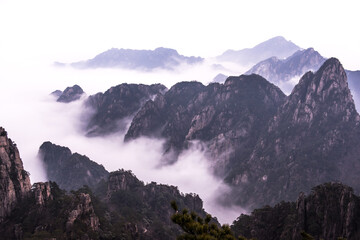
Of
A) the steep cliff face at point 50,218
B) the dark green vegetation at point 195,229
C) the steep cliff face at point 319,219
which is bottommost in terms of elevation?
the dark green vegetation at point 195,229

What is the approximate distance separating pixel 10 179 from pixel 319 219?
91.4m

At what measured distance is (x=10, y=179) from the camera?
9538 cm

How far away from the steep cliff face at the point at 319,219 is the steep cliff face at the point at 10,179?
72.5 m

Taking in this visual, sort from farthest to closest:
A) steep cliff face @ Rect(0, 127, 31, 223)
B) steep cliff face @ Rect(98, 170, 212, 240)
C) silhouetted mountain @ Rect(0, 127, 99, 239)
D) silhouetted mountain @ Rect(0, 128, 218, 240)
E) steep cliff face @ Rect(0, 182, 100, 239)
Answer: steep cliff face @ Rect(98, 170, 212, 240), steep cliff face @ Rect(0, 127, 31, 223), silhouetted mountain @ Rect(0, 128, 218, 240), silhouetted mountain @ Rect(0, 127, 99, 239), steep cliff face @ Rect(0, 182, 100, 239)

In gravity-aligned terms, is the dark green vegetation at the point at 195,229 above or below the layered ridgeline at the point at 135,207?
below

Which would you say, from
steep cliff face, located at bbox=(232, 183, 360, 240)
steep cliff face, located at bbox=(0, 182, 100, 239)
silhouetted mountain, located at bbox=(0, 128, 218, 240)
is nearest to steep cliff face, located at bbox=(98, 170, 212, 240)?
silhouetted mountain, located at bbox=(0, 128, 218, 240)

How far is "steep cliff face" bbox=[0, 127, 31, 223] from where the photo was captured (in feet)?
303

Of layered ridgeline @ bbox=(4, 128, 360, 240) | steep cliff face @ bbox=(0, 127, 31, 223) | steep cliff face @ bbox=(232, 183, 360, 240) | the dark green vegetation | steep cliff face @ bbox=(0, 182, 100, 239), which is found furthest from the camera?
steep cliff face @ bbox=(232, 183, 360, 240)

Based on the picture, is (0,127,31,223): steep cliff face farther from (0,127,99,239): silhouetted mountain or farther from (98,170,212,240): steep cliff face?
(98,170,212,240): steep cliff face

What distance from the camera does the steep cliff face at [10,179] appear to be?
92.4 metres

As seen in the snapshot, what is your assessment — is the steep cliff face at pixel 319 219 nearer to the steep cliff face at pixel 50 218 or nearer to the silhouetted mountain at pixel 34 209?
the steep cliff face at pixel 50 218

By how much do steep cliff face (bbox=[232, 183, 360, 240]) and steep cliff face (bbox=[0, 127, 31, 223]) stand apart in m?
72.5

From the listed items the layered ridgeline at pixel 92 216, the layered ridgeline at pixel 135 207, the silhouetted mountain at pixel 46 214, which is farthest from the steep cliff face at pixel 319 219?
the silhouetted mountain at pixel 46 214

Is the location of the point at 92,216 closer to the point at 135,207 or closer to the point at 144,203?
the point at 135,207
